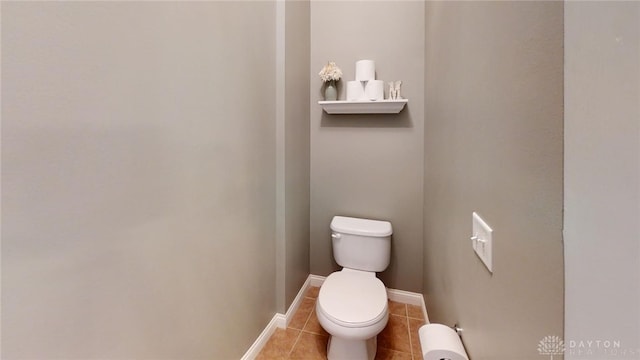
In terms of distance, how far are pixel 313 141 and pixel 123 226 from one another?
1477 millimetres

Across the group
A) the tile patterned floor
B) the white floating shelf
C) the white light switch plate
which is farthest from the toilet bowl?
the white floating shelf

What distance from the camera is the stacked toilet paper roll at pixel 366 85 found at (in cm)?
183

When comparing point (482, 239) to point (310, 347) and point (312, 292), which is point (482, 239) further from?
point (312, 292)

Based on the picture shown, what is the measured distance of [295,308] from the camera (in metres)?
1.91

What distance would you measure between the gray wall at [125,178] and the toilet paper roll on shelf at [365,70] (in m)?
0.78

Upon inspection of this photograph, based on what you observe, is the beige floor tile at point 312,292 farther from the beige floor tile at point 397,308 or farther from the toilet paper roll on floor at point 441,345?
the toilet paper roll on floor at point 441,345

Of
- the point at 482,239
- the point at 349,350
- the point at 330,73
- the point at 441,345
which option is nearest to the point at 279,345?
the point at 349,350

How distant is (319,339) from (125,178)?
1433 millimetres

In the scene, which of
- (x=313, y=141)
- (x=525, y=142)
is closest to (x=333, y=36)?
(x=313, y=141)

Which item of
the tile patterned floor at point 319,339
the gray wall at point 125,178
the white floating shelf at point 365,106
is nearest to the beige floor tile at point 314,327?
the tile patterned floor at point 319,339

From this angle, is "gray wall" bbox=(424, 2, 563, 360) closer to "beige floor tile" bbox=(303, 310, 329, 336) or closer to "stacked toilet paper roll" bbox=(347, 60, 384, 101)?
"stacked toilet paper roll" bbox=(347, 60, 384, 101)

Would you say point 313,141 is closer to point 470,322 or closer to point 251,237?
point 251,237

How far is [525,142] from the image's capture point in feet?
1.62

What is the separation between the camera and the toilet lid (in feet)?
4.25
